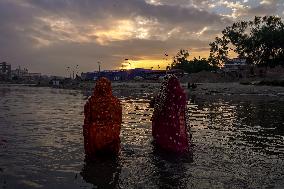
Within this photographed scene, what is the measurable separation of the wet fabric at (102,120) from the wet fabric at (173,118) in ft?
5.10

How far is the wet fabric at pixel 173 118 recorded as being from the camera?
11.7 meters

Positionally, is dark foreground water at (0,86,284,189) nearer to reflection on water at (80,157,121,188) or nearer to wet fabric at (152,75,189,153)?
reflection on water at (80,157,121,188)

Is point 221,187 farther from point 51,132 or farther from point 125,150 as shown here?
point 51,132

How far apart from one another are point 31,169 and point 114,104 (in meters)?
2.78

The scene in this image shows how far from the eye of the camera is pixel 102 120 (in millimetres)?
10961

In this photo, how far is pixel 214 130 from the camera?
1761 cm

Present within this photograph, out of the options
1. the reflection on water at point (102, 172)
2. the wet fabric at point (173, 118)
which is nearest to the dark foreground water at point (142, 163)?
the reflection on water at point (102, 172)

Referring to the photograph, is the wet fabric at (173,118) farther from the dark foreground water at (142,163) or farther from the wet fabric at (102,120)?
the wet fabric at (102,120)

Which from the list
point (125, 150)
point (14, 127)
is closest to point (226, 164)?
point (125, 150)

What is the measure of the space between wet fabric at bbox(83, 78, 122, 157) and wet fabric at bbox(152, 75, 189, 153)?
1555 mm

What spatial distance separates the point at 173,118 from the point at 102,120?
2.16m

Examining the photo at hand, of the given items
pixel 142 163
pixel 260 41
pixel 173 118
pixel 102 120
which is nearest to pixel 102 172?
pixel 142 163

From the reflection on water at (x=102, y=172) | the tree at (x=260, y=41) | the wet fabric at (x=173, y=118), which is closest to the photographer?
the reflection on water at (x=102, y=172)

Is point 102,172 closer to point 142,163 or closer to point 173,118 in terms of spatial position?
point 142,163
